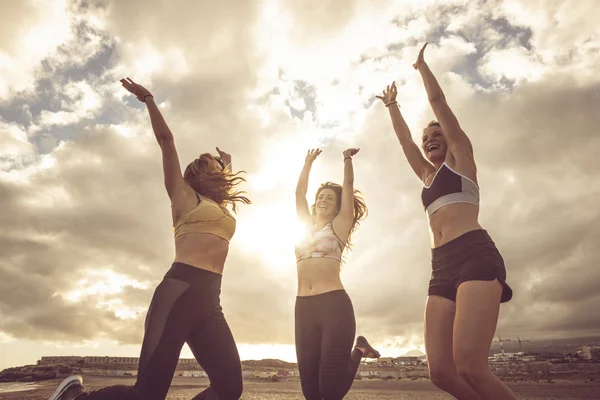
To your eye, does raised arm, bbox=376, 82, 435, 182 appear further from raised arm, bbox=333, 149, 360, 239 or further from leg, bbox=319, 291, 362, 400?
leg, bbox=319, 291, 362, 400

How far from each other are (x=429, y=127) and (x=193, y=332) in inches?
133

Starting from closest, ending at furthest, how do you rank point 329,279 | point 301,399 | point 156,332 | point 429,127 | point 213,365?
point 156,332 < point 213,365 < point 429,127 < point 329,279 < point 301,399

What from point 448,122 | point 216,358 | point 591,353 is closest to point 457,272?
point 448,122

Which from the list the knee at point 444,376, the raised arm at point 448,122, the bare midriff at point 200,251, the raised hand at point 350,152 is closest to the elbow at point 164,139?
the bare midriff at point 200,251

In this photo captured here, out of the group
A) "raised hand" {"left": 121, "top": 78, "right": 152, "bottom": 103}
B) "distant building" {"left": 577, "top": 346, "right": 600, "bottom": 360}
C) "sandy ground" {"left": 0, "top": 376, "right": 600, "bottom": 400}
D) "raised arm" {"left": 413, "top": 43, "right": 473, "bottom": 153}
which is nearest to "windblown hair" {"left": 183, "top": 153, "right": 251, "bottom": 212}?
"raised hand" {"left": 121, "top": 78, "right": 152, "bottom": 103}

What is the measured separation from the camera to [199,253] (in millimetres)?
3887

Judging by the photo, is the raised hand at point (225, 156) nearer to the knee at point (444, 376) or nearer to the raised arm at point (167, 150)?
the raised arm at point (167, 150)

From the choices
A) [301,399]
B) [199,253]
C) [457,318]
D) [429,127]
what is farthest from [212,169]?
[301,399]

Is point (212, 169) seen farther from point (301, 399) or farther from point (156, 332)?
point (301, 399)

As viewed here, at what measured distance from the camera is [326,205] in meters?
5.63

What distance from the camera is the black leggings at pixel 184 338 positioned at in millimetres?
3305

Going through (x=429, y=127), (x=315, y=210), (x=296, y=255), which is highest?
(x=429, y=127)

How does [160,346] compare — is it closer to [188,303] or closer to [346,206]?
[188,303]

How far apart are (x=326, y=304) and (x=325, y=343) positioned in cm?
44
